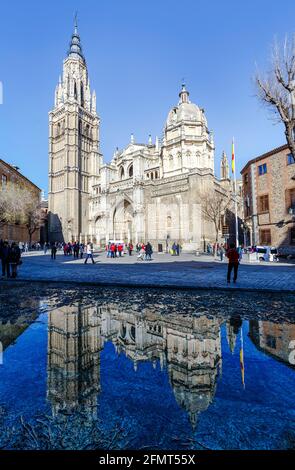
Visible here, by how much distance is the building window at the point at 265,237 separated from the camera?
24530mm

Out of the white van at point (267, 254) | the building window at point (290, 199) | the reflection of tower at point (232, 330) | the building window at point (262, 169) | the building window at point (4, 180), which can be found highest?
the building window at point (4, 180)

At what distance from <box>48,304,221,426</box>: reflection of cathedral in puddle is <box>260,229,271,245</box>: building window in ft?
74.6

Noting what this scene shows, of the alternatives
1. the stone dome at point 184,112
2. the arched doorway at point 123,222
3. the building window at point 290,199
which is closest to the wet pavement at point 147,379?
the building window at point 290,199

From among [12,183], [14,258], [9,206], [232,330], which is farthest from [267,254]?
[12,183]

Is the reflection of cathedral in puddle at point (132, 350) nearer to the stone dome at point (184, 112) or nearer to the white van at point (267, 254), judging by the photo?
the white van at point (267, 254)

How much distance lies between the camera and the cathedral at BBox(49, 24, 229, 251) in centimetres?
3787

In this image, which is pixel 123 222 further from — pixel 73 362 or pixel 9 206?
pixel 73 362

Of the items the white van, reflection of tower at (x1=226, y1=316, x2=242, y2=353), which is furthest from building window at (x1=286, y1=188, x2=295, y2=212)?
reflection of tower at (x1=226, y1=316, x2=242, y2=353)

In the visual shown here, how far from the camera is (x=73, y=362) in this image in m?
3.09

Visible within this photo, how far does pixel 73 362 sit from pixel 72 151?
60909 mm

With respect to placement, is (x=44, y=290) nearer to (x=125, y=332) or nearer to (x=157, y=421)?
(x=125, y=332)

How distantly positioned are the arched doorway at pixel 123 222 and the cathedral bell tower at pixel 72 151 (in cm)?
1123
